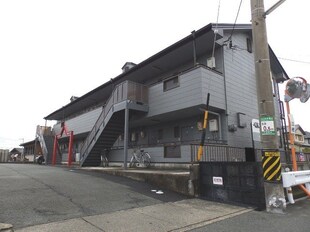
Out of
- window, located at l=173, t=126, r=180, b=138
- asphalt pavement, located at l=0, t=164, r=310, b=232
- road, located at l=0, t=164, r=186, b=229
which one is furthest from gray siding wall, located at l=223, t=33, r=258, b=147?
road, located at l=0, t=164, r=186, b=229

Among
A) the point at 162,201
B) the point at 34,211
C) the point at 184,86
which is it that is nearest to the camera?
the point at 34,211

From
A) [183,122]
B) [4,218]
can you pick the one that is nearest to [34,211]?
[4,218]

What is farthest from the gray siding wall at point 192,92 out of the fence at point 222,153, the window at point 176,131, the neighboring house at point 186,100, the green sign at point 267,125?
the green sign at point 267,125

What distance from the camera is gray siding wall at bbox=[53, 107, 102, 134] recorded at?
1988 centimetres

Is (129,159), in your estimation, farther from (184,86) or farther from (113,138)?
(184,86)

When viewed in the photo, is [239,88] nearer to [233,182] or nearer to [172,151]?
[172,151]

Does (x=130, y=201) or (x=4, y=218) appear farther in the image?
(x=130, y=201)

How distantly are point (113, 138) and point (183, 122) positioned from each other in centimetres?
490

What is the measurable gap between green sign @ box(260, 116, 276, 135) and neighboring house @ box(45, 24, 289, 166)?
12.6 feet

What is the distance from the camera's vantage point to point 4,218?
5.29 metres

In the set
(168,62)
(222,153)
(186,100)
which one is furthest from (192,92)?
(168,62)

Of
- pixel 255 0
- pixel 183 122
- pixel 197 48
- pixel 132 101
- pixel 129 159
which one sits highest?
pixel 197 48

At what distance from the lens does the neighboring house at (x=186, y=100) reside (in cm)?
1298

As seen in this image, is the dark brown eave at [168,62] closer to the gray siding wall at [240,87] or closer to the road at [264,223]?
the gray siding wall at [240,87]
